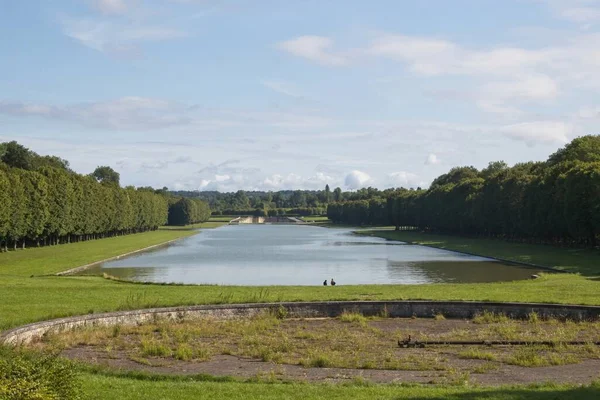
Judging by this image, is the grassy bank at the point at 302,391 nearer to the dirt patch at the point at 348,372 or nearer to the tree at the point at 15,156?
the dirt patch at the point at 348,372

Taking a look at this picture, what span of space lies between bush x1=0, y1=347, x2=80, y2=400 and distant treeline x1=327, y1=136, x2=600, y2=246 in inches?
2582

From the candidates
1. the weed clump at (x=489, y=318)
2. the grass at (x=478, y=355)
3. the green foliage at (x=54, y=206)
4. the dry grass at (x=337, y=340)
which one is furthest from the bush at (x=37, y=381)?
the green foliage at (x=54, y=206)

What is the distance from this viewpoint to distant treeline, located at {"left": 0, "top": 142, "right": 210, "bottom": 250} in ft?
252

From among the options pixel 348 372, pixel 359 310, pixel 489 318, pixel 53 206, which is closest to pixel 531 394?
pixel 348 372

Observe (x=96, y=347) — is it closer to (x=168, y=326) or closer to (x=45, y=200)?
(x=168, y=326)

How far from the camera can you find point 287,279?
52844mm

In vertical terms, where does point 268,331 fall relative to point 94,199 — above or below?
below

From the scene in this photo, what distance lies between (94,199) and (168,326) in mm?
88816

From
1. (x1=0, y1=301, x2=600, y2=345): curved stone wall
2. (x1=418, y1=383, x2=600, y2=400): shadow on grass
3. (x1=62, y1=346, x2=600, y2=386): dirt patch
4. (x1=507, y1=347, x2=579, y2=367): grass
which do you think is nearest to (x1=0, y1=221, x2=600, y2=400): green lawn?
(x1=418, y1=383, x2=600, y2=400): shadow on grass

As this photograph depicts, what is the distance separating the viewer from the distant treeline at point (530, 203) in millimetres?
73812

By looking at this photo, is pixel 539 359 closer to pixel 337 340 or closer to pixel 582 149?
pixel 337 340

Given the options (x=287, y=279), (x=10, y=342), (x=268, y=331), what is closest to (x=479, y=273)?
(x=287, y=279)

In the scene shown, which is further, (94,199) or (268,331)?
(94,199)

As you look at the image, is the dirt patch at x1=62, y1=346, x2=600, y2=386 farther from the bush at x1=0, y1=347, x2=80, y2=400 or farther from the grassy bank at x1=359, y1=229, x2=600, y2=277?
the grassy bank at x1=359, y1=229, x2=600, y2=277
